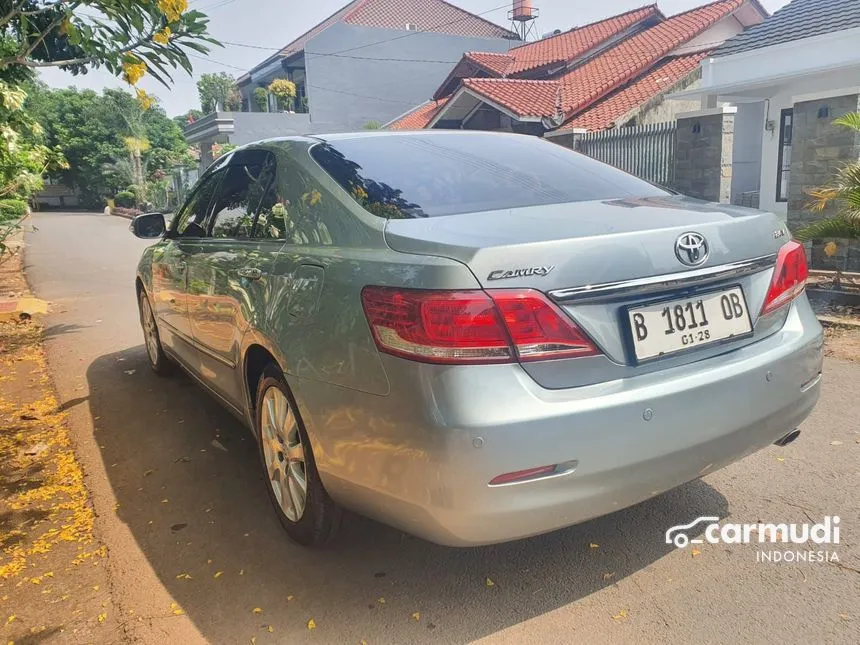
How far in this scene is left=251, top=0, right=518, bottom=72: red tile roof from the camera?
3469cm

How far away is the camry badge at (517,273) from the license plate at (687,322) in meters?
0.31

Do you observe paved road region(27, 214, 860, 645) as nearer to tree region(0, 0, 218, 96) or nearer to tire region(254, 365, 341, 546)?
tire region(254, 365, 341, 546)

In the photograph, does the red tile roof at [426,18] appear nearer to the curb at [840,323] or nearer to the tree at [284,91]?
the tree at [284,91]

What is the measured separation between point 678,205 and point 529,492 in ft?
4.24

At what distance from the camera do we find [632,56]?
822 inches

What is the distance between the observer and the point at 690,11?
22422mm

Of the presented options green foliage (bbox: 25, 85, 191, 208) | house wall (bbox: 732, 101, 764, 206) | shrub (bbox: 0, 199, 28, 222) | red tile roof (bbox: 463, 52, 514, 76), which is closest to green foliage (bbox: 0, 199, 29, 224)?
shrub (bbox: 0, 199, 28, 222)

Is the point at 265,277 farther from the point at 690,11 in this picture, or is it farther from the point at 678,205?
the point at 690,11

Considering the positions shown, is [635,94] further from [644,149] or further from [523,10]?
[523,10]

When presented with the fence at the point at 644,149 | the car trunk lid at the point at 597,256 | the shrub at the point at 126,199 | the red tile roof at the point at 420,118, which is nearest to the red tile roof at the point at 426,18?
the red tile roof at the point at 420,118

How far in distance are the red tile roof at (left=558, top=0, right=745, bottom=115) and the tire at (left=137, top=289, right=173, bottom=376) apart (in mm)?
14599

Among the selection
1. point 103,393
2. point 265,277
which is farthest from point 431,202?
point 103,393

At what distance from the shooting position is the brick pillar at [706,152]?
33.9 feet

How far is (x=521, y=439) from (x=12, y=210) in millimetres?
10511
